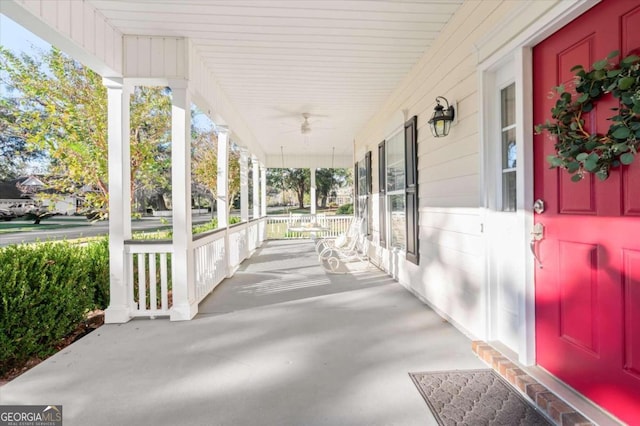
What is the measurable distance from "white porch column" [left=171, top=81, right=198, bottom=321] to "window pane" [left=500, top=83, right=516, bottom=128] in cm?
284

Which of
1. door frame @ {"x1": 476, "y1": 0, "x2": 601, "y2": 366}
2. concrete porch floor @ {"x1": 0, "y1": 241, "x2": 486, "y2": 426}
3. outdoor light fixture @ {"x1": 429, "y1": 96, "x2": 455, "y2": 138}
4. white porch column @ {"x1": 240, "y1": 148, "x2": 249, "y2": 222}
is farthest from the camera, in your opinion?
white porch column @ {"x1": 240, "y1": 148, "x2": 249, "y2": 222}

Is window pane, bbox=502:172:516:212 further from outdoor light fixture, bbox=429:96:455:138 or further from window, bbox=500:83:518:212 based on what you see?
outdoor light fixture, bbox=429:96:455:138

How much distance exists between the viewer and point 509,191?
2.36m

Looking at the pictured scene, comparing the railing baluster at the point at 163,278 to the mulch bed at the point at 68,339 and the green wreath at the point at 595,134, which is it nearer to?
the mulch bed at the point at 68,339

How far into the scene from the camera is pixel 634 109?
1.31 metres

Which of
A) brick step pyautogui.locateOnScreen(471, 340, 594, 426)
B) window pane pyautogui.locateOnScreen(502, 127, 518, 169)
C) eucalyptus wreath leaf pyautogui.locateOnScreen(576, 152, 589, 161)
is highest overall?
window pane pyautogui.locateOnScreen(502, 127, 518, 169)

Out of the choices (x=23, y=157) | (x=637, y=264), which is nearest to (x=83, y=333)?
(x=23, y=157)

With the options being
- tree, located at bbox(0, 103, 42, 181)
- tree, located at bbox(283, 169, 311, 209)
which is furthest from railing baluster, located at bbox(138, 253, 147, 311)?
tree, located at bbox(283, 169, 311, 209)

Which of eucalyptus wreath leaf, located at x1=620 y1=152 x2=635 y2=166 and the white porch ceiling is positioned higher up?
the white porch ceiling

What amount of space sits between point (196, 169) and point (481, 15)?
7.49 meters

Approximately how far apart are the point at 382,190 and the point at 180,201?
337 cm

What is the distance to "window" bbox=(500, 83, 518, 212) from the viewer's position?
230 centimetres

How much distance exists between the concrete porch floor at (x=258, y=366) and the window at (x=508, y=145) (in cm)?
117

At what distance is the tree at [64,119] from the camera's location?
385cm
